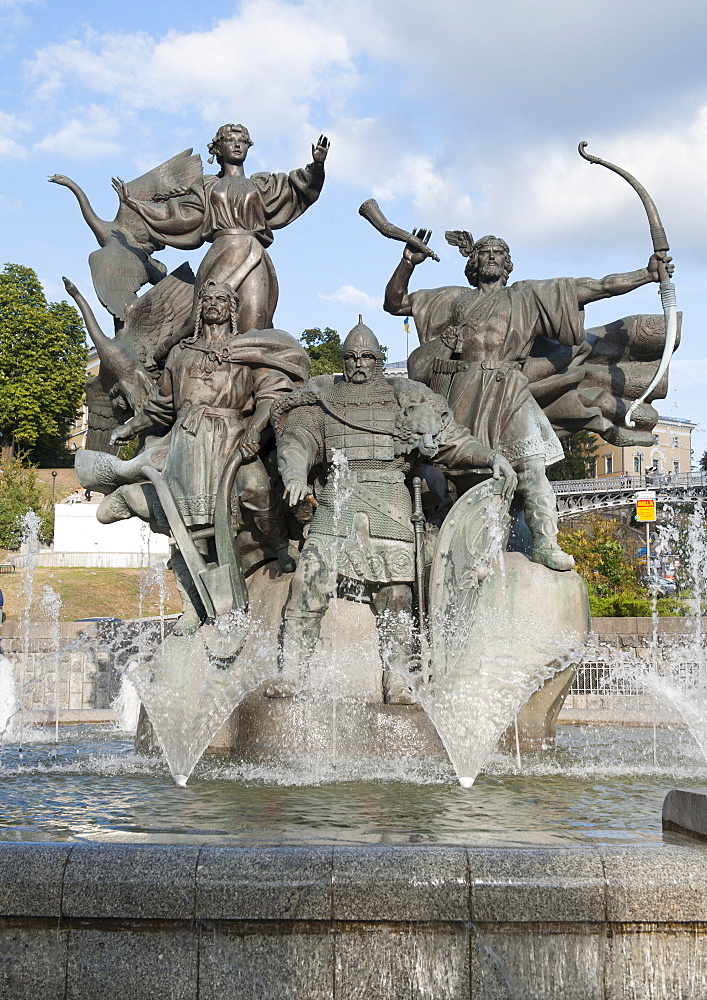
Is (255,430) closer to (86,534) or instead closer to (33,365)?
(86,534)

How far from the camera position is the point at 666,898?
11.0ft

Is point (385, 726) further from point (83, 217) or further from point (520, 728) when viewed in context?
point (83, 217)

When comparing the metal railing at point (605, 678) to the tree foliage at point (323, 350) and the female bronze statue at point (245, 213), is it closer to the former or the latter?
the female bronze statue at point (245, 213)

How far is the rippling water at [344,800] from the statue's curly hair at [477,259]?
3.71 metres

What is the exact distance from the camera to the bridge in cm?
4901

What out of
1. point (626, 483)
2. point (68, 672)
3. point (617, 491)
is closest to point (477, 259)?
point (68, 672)

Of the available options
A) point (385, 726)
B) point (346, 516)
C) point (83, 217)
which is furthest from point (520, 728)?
point (83, 217)

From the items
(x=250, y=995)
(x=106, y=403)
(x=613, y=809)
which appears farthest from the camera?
(x=106, y=403)

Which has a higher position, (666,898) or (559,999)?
(666,898)

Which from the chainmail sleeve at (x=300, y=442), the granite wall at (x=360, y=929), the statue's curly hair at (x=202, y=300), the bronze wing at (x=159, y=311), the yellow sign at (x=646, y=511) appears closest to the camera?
the granite wall at (x=360, y=929)

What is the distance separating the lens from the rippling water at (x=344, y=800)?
4230mm

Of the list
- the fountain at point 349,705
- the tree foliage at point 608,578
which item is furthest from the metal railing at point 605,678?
the fountain at point 349,705

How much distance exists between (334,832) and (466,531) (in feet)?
11.1

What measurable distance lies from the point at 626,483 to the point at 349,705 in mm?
50800
